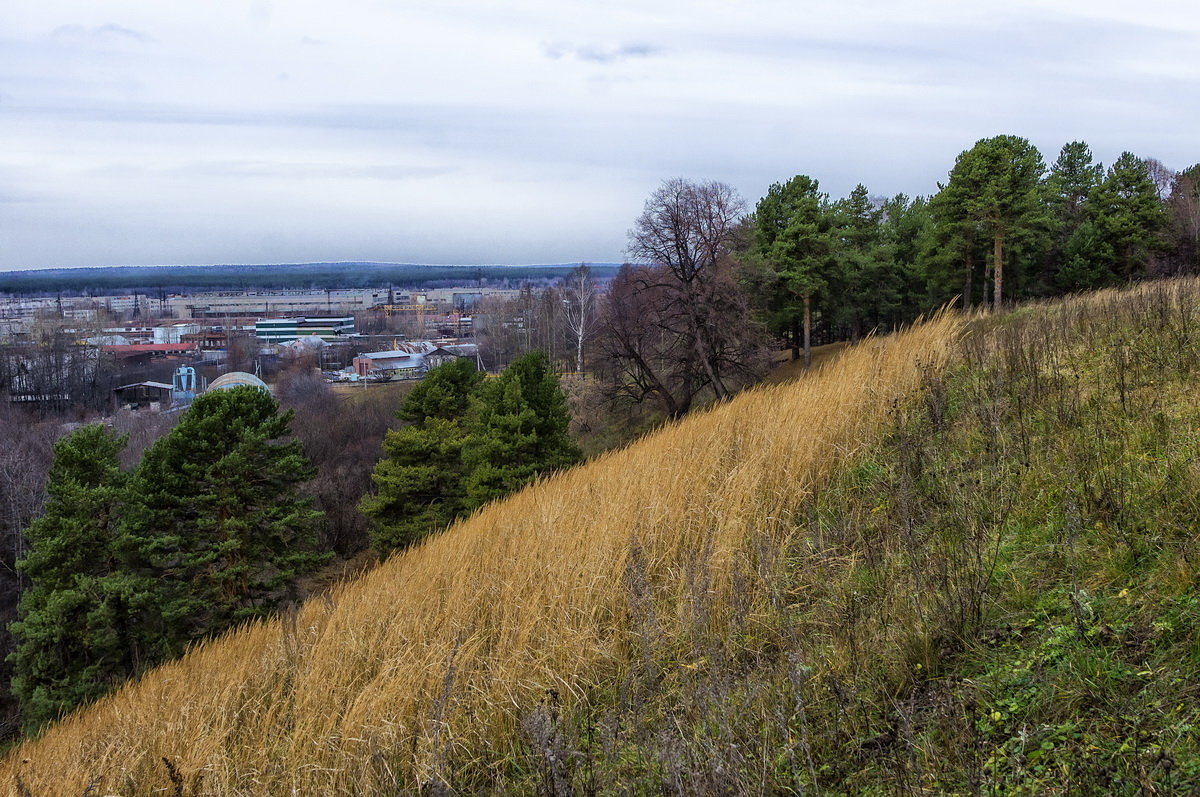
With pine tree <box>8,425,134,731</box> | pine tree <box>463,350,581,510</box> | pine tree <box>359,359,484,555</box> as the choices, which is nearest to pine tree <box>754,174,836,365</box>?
pine tree <box>463,350,581,510</box>

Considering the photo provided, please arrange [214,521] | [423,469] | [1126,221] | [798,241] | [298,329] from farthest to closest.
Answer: [298,329] < [798,241] < [1126,221] < [423,469] < [214,521]

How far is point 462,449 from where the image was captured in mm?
26906

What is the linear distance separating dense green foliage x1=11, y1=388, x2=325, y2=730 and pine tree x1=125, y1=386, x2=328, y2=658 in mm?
34

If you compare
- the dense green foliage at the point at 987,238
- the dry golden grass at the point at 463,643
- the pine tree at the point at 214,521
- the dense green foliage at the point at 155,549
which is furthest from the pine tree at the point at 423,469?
the dry golden grass at the point at 463,643

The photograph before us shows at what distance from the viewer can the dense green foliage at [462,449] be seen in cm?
2458

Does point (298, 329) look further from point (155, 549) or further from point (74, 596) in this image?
point (74, 596)

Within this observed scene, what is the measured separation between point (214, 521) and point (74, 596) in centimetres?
320

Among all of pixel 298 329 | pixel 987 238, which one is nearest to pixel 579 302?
pixel 987 238

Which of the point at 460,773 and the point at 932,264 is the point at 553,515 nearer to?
the point at 460,773

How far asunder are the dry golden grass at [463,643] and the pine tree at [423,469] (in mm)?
20124

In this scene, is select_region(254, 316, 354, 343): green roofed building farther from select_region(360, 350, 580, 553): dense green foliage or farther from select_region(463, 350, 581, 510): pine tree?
select_region(463, 350, 581, 510): pine tree

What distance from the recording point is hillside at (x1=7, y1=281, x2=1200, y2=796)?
241 cm

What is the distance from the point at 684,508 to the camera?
5188 mm

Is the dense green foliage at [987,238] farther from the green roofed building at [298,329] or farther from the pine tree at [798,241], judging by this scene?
the green roofed building at [298,329]
